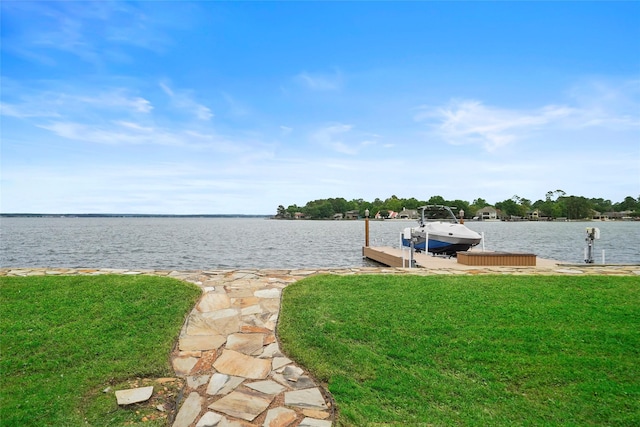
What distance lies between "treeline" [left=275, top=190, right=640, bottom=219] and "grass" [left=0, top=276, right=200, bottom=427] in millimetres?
102472

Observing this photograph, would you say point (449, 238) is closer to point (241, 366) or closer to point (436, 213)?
point (436, 213)

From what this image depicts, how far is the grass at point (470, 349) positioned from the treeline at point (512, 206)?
10029 centimetres

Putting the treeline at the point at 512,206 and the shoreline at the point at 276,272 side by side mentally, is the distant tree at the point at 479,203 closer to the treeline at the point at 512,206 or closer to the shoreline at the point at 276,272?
the treeline at the point at 512,206

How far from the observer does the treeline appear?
122 metres

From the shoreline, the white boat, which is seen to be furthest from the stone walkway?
the white boat

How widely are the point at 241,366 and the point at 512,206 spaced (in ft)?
468

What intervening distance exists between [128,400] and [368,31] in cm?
1294

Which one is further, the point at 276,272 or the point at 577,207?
the point at 577,207

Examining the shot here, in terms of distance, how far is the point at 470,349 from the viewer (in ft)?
15.4

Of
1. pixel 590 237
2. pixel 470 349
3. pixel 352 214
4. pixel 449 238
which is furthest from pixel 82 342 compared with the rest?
pixel 352 214

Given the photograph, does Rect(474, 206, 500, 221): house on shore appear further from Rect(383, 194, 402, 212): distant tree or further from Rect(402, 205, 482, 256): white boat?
Rect(402, 205, 482, 256): white boat

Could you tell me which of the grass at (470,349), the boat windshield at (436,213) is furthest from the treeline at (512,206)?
the grass at (470,349)

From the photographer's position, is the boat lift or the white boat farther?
the white boat

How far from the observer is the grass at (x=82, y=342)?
356cm
